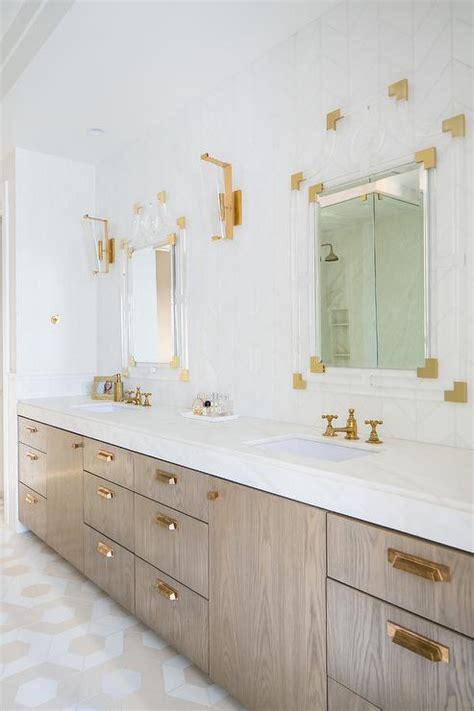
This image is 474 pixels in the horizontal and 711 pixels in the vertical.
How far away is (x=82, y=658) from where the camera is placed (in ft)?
6.39

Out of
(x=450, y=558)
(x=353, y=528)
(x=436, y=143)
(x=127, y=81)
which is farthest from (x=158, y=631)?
(x=127, y=81)

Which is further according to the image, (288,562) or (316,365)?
(316,365)

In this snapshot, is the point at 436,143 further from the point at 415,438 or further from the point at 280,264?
the point at 415,438

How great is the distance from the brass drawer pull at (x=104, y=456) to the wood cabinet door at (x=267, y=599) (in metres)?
0.76

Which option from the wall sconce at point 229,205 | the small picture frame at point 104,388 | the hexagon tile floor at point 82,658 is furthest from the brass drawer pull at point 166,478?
the small picture frame at point 104,388

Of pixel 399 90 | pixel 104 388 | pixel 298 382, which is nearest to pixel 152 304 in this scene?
pixel 104 388

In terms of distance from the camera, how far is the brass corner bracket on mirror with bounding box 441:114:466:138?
157 cm

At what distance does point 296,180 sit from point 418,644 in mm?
1718

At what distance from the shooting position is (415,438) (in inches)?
67.7

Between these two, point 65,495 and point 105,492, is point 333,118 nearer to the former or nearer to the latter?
point 105,492

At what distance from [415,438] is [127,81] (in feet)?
7.15

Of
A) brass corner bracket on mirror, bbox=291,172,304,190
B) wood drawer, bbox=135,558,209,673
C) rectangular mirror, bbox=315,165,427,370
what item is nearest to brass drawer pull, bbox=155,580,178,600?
wood drawer, bbox=135,558,209,673

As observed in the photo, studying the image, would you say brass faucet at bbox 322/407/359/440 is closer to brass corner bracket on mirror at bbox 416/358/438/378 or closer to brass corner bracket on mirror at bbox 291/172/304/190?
brass corner bracket on mirror at bbox 416/358/438/378

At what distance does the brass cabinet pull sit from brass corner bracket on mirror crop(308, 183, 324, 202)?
5.07ft
